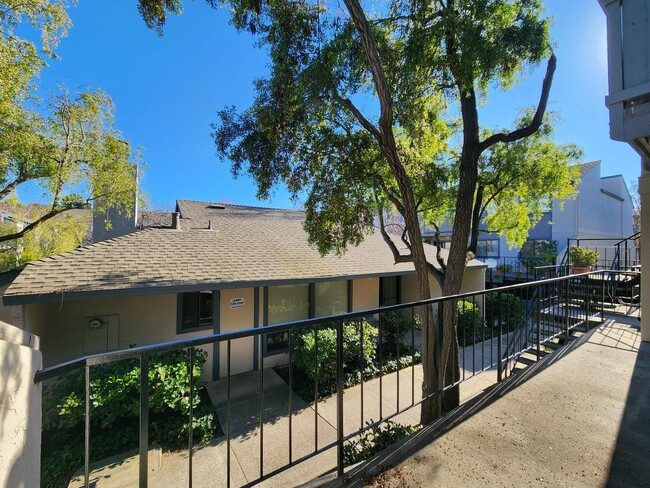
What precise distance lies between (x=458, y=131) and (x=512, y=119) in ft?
4.04

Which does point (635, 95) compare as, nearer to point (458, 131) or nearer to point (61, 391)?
point (458, 131)

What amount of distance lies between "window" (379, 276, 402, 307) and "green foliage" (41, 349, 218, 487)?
6.69m

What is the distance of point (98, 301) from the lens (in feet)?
17.6

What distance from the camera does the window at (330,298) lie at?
7871 mm

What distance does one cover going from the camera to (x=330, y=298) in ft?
26.8

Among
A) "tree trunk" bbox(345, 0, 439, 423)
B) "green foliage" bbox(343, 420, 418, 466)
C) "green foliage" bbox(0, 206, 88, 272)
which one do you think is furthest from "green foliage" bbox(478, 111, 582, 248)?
"green foliage" bbox(0, 206, 88, 272)

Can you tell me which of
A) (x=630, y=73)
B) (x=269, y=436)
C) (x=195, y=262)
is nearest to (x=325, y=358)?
(x=269, y=436)

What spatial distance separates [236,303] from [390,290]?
224 inches

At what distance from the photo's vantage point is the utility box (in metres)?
2.41

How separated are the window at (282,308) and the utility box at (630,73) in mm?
6377

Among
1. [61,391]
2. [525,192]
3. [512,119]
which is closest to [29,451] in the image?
[61,391]

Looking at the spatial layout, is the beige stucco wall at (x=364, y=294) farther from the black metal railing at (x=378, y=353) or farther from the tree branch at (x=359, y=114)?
the tree branch at (x=359, y=114)

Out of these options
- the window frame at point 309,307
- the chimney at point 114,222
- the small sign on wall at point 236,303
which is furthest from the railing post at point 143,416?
the chimney at point 114,222

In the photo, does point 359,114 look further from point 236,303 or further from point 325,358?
point 236,303
